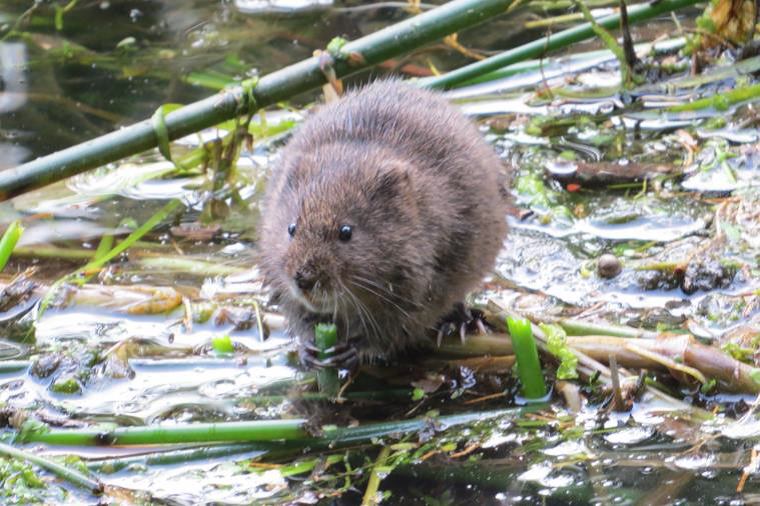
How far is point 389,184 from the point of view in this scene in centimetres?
406

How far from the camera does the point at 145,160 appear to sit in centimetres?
628

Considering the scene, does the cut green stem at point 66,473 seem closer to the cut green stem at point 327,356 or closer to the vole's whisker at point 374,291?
the cut green stem at point 327,356

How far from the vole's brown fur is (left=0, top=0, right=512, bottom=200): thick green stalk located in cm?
65

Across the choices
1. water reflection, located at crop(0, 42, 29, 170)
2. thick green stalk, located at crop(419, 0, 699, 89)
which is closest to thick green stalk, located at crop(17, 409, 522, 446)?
thick green stalk, located at crop(419, 0, 699, 89)

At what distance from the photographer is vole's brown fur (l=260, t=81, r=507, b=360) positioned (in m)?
3.93

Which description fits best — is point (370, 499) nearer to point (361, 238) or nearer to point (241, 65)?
point (361, 238)

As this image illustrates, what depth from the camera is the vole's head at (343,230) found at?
385cm

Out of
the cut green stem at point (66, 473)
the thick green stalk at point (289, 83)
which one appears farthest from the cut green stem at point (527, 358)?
the thick green stalk at point (289, 83)

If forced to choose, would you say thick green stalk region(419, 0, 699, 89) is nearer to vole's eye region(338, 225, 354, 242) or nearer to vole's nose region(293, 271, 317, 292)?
vole's eye region(338, 225, 354, 242)

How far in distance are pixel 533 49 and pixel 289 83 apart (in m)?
1.29

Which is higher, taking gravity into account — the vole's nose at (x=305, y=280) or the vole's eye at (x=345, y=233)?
the vole's eye at (x=345, y=233)

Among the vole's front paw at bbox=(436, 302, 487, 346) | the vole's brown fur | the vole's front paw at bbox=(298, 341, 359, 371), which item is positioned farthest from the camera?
the vole's front paw at bbox=(436, 302, 487, 346)

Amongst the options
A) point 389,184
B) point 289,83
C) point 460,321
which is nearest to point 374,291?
point 389,184

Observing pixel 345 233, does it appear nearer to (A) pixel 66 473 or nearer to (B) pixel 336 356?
(B) pixel 336 356
